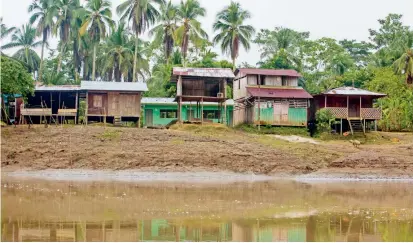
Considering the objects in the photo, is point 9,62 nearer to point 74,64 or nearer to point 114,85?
point 114,85

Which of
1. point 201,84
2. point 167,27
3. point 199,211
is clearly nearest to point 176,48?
point 167,27

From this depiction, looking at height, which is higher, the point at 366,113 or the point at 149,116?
the point at 366,113

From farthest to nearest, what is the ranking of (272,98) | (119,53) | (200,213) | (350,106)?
(119,53) → (350,106) → (272,98) → (200,213)

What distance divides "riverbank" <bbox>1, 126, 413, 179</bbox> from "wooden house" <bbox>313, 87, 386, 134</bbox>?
285 inches

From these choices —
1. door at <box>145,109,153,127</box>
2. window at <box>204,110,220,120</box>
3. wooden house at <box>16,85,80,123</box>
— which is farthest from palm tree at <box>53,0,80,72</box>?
window at <box>204,110,220,120</box>

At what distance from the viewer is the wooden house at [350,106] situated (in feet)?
138

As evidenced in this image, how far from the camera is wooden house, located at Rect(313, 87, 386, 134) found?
42.0m

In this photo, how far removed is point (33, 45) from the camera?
59.2m

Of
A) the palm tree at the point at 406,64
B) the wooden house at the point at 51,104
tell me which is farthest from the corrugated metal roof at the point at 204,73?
the palm tree at the point at 406,64

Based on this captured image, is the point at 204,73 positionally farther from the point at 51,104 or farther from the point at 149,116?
the point at 51,104

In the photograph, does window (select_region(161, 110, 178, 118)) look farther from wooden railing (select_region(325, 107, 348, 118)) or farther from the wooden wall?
wooden railing (select_region(325, 107, 348, 118))

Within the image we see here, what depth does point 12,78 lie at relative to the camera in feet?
114

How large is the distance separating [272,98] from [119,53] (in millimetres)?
18714

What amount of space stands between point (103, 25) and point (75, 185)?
1171 inches
